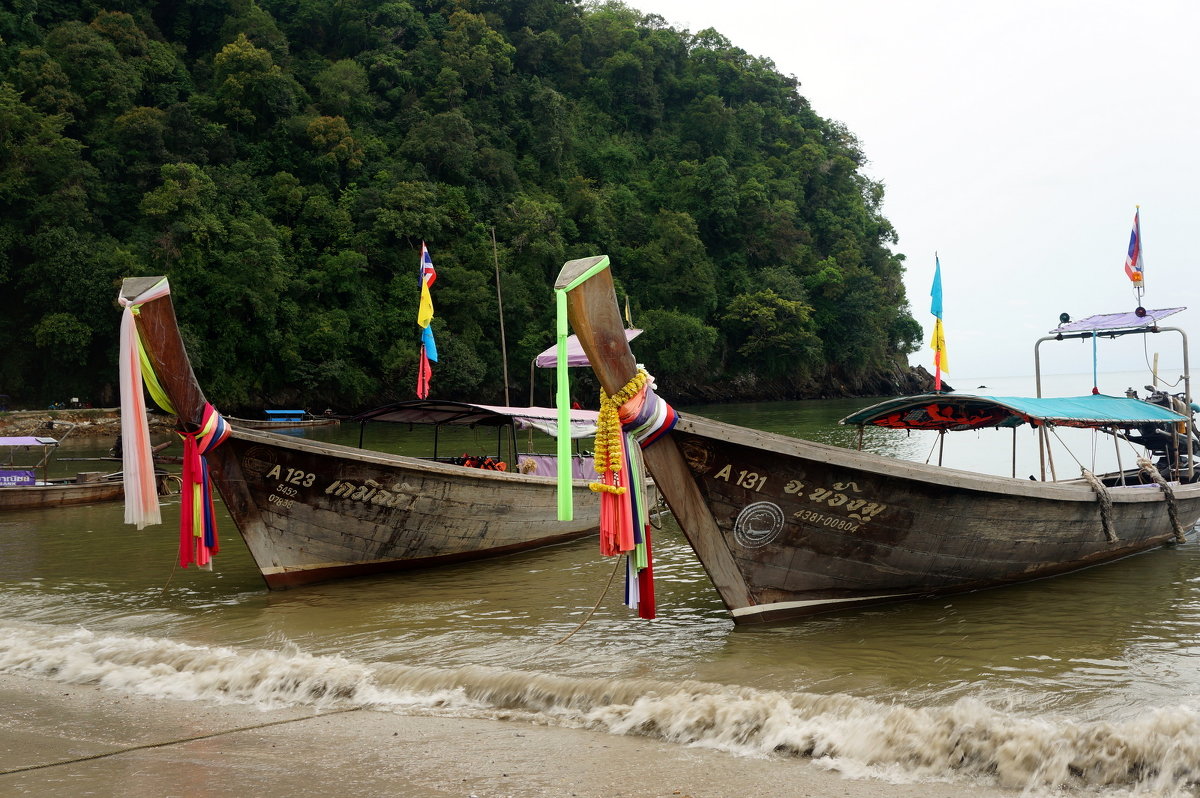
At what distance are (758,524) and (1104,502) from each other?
11.6ft

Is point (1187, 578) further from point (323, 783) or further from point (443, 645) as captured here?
point (323, 783)

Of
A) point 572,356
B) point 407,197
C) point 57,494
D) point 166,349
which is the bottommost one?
point 57,494

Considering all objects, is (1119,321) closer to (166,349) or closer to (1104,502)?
(1104,502)

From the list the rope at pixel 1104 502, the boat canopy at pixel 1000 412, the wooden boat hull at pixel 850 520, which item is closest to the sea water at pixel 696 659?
the wooden boat hull at pixel 850 520

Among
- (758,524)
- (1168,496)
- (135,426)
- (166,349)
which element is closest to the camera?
(758,524)

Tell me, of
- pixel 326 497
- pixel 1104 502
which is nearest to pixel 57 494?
pixel 326 497

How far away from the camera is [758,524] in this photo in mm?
6145

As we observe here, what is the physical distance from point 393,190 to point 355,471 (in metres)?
34.9

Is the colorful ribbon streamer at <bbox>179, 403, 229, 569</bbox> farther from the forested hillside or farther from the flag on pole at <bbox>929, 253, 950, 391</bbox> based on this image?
the forested hillside

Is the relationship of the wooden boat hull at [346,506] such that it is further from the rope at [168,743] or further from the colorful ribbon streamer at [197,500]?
the rope at [168,743]

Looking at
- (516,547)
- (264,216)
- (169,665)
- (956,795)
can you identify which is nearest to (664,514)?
(516,547)

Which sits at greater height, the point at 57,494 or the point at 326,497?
the point at 326,497

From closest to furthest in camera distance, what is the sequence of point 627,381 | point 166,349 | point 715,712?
1. point 715,712
2. point 627,381
3. point 166,349

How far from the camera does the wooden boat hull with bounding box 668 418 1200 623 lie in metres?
6.02
